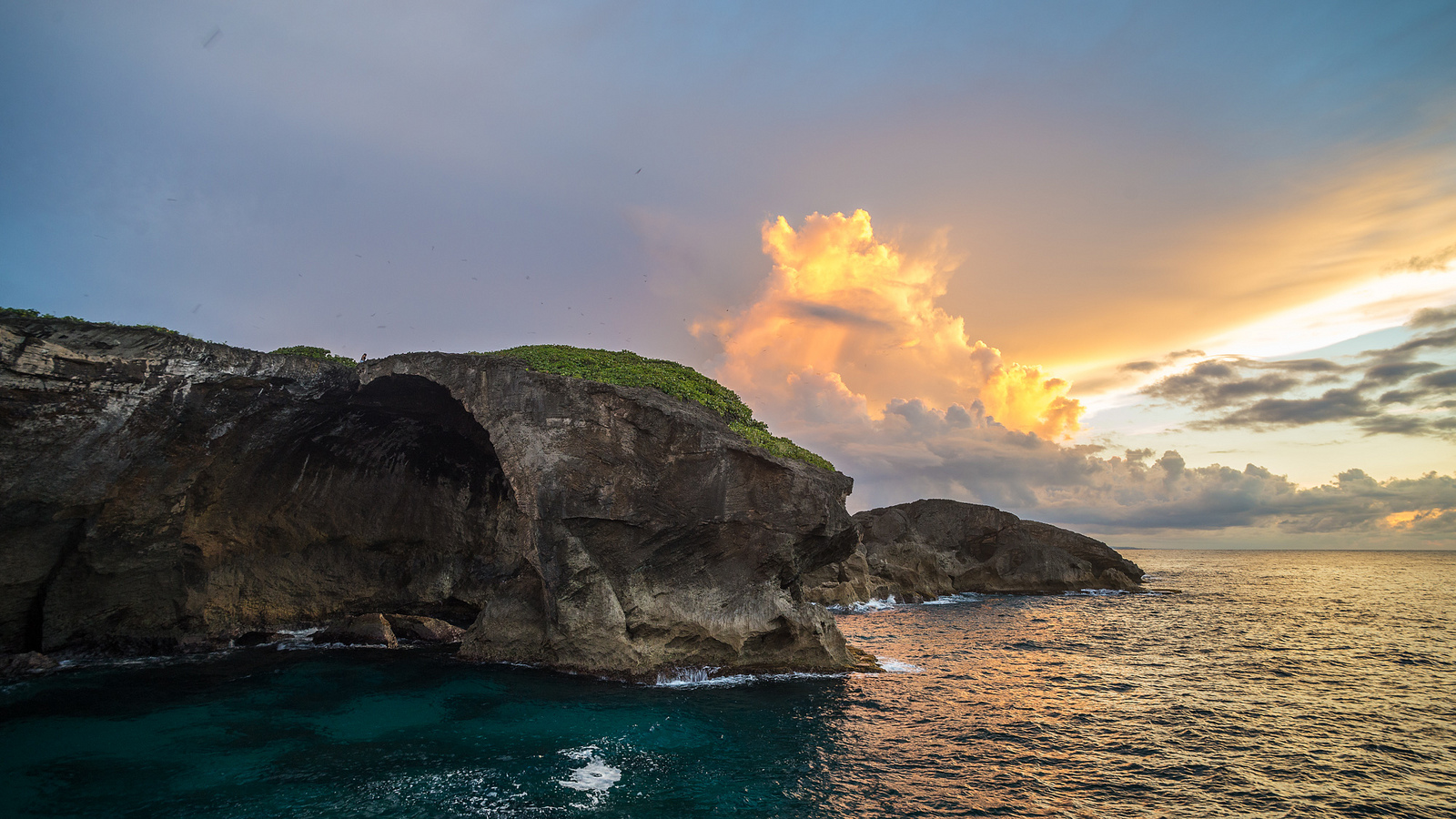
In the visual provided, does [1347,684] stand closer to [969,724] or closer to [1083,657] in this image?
[1083,657]

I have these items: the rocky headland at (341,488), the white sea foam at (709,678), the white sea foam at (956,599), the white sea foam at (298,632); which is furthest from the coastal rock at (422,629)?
the white sea foam at (956,599)

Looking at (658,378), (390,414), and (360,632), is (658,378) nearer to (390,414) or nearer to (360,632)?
(390,414)

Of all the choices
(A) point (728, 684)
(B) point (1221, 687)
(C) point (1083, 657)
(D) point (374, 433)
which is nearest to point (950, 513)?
(C) point (1083, 657)

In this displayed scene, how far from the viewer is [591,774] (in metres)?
13.4

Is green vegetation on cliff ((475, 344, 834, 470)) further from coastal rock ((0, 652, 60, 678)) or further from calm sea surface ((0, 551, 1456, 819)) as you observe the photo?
coastal rock ((0, 652, 60, 678))

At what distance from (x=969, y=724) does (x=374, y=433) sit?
79.4 feet

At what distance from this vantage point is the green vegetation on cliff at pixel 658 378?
75.8 ft

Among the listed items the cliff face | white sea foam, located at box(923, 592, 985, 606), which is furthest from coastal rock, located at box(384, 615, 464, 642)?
white sea foam, located at box(923, 592, 985, 606)

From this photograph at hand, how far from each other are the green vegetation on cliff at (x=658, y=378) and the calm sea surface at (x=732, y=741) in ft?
27.4

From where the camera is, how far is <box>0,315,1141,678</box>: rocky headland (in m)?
19.3

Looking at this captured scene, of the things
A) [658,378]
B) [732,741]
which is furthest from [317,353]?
[732,741]

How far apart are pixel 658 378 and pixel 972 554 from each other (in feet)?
155

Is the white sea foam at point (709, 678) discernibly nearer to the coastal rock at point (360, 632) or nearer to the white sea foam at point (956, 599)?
the coastal rock at point (360, 632)

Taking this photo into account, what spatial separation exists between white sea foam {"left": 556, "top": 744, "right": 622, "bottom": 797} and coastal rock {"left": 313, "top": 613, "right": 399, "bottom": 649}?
1710cm
